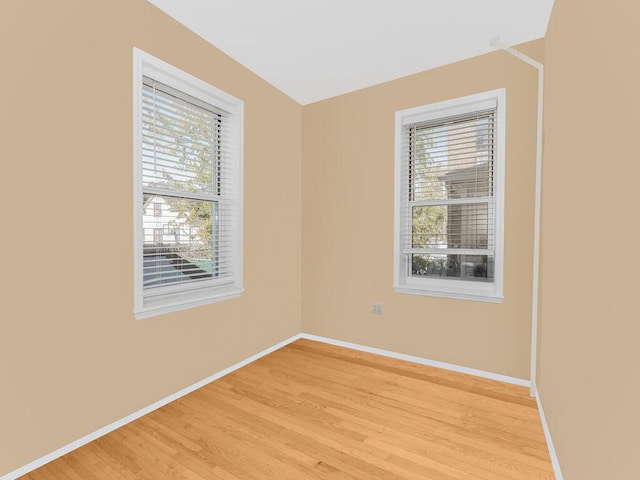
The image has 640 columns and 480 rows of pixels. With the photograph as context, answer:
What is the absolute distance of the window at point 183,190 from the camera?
2174 mm

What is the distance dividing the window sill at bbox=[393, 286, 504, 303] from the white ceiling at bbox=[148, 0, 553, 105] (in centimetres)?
202

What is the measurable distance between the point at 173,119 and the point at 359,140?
1.78 meters

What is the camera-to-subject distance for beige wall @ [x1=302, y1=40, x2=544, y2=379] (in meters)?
2.54

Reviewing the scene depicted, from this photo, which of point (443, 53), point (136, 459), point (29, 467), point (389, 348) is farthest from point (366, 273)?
point (29, 467)

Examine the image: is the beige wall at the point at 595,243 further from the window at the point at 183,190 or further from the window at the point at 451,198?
the window at the point at 183,190

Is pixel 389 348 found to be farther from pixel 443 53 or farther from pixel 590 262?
pixel 443 53

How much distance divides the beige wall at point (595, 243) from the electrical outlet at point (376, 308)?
4.93 feet

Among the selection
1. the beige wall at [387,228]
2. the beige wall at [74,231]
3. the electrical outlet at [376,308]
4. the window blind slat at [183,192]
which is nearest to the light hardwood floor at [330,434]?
the beige wall at [74,231]

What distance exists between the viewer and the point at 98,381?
74.8 inches

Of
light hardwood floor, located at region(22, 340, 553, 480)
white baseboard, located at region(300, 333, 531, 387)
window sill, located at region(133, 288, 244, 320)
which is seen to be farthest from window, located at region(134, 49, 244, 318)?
white baseboard, located at region(300, 333, 531, 387)

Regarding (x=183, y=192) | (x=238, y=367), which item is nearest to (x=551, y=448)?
(x=238, y=367)

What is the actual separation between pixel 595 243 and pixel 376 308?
2.21 meters

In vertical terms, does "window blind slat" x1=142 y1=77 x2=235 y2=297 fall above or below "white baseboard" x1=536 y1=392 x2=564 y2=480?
above

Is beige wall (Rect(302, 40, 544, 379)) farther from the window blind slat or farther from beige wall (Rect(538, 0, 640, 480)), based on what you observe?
the window blind slat
